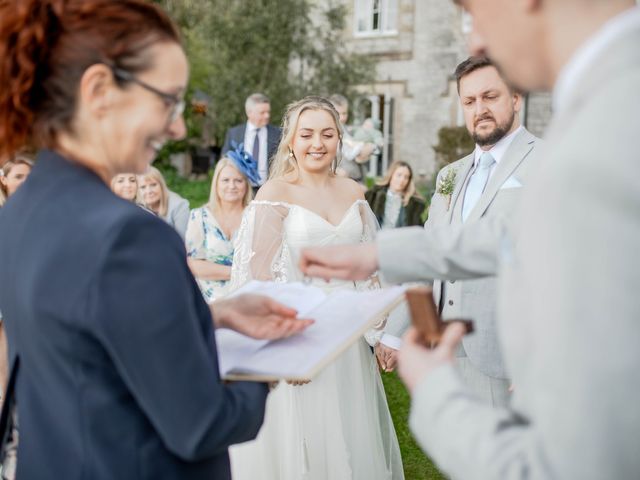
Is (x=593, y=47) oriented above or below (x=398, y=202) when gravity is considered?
above

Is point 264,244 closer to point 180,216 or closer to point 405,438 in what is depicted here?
point 405,438

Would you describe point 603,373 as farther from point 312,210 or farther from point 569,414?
point 312,210

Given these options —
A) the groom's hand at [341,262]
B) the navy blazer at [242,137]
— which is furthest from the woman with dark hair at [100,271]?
the navy blazer at [242,137]

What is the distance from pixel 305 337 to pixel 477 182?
2068mm

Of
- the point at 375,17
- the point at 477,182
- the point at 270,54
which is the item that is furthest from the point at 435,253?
the point at 375,17

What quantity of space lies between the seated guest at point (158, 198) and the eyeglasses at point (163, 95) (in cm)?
532

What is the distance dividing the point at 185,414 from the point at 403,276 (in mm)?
668

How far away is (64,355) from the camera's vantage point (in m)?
1.54

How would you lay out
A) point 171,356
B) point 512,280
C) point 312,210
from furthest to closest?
point 312,210 → point 171,356 → point 512,280

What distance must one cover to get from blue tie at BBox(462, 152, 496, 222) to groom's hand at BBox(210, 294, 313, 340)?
1913 millimetres

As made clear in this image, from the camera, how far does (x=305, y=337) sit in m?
1.87

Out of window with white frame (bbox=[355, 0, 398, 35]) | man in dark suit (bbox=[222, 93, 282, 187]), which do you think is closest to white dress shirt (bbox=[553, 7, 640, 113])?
man in dark suit (bbox=[222, 93, 282, 187])

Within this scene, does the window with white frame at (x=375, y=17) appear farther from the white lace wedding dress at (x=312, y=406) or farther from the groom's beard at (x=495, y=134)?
the groom's beard at (x=495, y=134)

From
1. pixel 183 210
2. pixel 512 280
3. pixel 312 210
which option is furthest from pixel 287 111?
pixel 512 280
